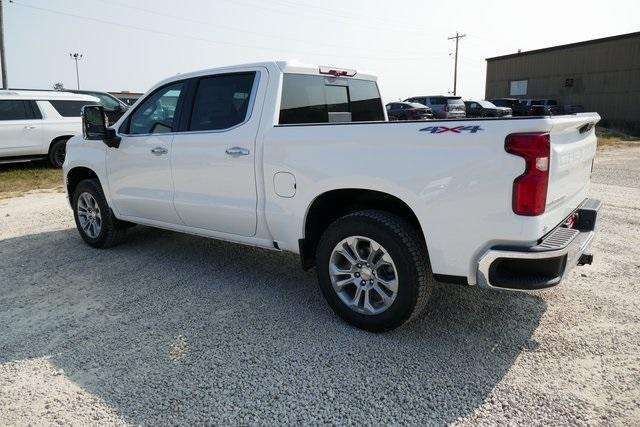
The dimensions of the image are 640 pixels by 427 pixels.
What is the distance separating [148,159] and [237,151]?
126 cm

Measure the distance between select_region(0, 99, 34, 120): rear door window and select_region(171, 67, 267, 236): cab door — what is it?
29.9 feet

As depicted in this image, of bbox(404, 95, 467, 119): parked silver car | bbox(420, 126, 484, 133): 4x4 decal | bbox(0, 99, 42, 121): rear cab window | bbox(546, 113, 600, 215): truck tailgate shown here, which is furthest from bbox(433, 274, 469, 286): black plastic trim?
bbox(404, 95, 467, 119): parked silver car

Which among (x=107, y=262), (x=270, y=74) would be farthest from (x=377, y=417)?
(x=107, y=262)

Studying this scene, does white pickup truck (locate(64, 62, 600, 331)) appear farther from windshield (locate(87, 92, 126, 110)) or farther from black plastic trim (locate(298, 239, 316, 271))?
windshield (locate(87, 92, 126, 110))

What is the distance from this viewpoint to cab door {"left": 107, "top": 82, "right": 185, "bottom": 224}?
461 centimetres

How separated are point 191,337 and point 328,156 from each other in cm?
158

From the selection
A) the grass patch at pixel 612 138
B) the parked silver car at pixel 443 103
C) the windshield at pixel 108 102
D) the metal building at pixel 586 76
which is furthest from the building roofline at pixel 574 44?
the windshield at pixel 108 102

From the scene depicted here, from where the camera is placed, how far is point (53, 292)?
4.41 metres

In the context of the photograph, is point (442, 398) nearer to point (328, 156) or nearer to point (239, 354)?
point (239, 354)

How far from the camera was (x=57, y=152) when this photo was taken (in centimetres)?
1212

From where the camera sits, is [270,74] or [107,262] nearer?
[270,74]

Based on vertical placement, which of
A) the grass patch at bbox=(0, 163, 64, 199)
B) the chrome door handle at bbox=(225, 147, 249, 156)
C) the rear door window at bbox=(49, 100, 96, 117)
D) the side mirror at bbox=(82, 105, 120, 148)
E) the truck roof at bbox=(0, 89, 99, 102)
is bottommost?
the grass patch at bbox=(0, 163, 64, 199)

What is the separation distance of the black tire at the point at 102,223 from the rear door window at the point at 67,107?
7.22 m

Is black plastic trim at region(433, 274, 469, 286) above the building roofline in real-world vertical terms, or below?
below
